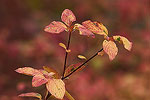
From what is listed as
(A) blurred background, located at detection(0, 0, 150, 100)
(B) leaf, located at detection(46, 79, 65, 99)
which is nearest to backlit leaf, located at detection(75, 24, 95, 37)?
(B) leaf, located at detection(46, 79, 65, 99)

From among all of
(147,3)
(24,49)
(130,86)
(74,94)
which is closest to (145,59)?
(130,86)

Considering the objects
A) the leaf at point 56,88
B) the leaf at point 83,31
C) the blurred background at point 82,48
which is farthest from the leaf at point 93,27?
the blurred background at point 82,48

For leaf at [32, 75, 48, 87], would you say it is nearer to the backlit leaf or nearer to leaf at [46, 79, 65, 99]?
leaf at [46, 79, 65, 99]

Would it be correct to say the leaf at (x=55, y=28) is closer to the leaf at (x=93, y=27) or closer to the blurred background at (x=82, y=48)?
the leaf at (x=93, y=27)

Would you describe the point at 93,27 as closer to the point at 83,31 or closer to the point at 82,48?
the point at 83,31

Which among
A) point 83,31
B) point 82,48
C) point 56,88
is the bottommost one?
point 56,88

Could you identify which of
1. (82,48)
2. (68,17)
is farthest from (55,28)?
(82,48)
